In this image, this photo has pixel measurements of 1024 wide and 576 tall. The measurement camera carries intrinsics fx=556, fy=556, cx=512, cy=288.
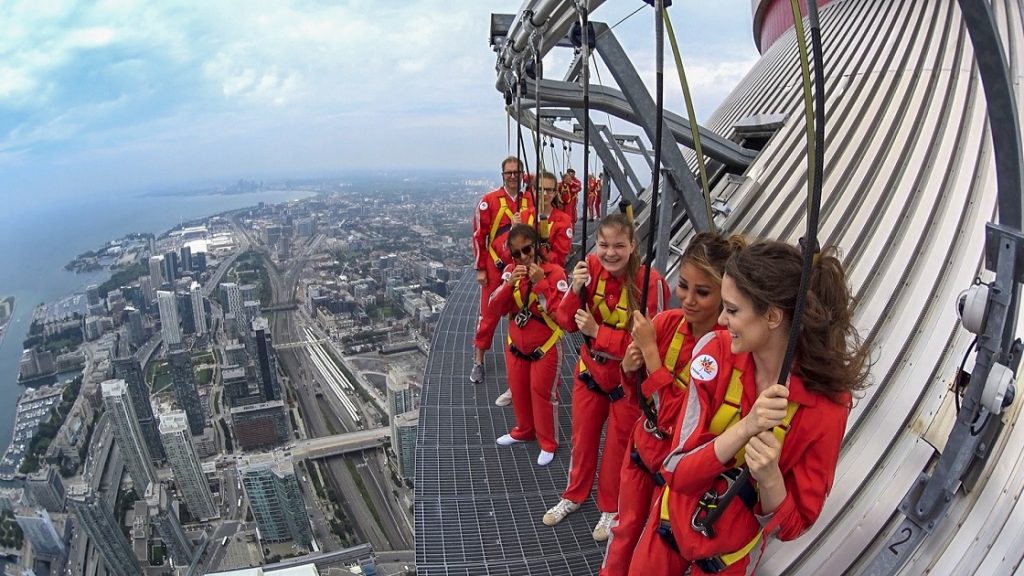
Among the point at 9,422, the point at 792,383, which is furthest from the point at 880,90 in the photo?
the point at 9,422

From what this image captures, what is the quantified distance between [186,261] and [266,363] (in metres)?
10.6

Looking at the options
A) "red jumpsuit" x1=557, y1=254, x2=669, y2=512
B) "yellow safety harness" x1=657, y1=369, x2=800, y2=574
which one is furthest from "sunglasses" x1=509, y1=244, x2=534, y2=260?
"yellow safety harness" x1=657, y1=369, x2=800, y2=574

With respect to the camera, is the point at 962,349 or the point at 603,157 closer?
the point at 962,349

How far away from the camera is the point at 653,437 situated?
2186mm

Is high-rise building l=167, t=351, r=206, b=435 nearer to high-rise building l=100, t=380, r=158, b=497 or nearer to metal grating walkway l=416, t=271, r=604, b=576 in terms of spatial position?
high-rise building l=100, t=380, r=158, b=497

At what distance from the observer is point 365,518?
9.49 meters

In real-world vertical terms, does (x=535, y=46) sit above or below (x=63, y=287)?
above

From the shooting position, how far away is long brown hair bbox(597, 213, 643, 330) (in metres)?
2.67

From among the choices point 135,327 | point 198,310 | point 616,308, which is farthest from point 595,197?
point 135,327

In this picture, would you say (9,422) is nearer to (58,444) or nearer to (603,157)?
(58,444)

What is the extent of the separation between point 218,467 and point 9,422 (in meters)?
4.47

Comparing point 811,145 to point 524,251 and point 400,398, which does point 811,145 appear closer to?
point 524,251

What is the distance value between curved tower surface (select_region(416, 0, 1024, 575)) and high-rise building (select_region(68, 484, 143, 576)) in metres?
6.87

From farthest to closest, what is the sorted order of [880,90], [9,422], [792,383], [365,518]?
[9,422] → [365,518] → [880,90] → [792,383]
